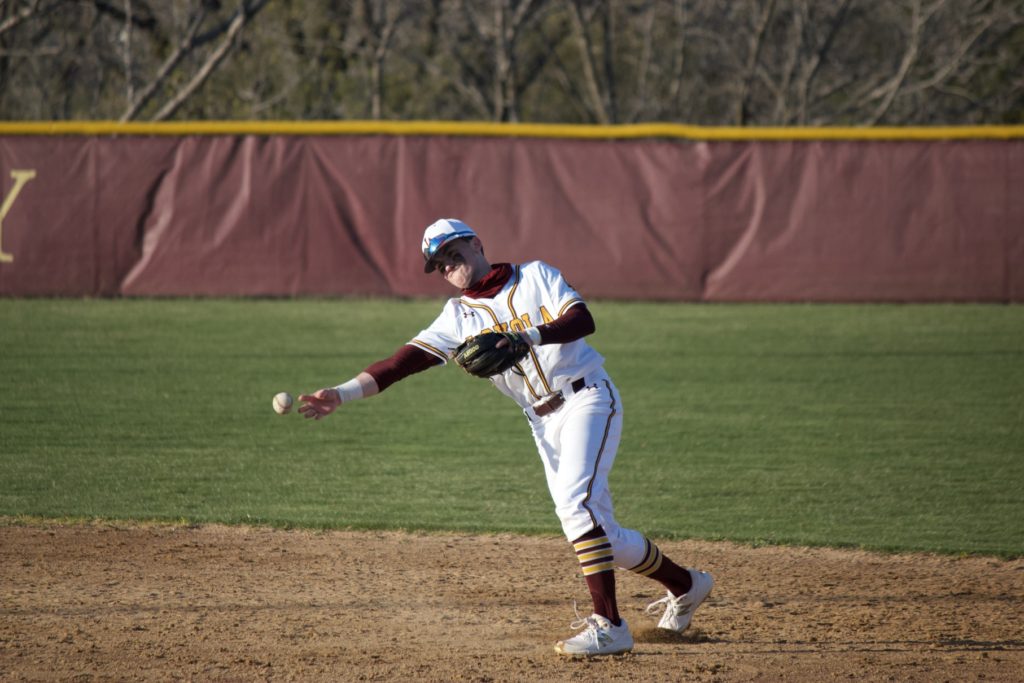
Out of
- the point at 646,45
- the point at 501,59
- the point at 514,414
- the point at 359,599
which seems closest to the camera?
the point at 359,599

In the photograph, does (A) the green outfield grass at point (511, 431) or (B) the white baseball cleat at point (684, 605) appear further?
(A) the green outfield grass at point (511, 431)

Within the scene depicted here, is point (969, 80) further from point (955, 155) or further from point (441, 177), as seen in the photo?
point (441, 177)

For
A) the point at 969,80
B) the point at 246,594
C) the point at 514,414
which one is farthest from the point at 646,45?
the point at 246,594

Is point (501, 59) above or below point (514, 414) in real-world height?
above

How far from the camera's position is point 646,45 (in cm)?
2669

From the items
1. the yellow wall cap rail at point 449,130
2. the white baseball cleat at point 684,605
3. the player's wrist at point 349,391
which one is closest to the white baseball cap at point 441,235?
the player's wrist at point 349,391

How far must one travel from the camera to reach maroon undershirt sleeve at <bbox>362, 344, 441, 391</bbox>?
5.09 metres

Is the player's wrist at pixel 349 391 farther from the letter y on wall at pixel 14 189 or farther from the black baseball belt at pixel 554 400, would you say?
the letter y on wall at pixel 14 189

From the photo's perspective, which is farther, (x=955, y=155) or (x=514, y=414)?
(x=955, y=155)

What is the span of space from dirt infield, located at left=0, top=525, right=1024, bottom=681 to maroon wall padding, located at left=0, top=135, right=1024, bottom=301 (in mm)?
9623

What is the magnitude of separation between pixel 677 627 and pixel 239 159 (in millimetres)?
12414

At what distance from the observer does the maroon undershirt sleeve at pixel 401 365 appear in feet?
16.7

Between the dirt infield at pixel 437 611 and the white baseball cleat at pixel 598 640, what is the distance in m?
0.06

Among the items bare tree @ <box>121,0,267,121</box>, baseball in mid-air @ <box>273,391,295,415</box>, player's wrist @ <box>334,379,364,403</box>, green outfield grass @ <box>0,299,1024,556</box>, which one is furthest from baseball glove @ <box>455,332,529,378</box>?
bare tree @ <box>121,0,267,121</box>
